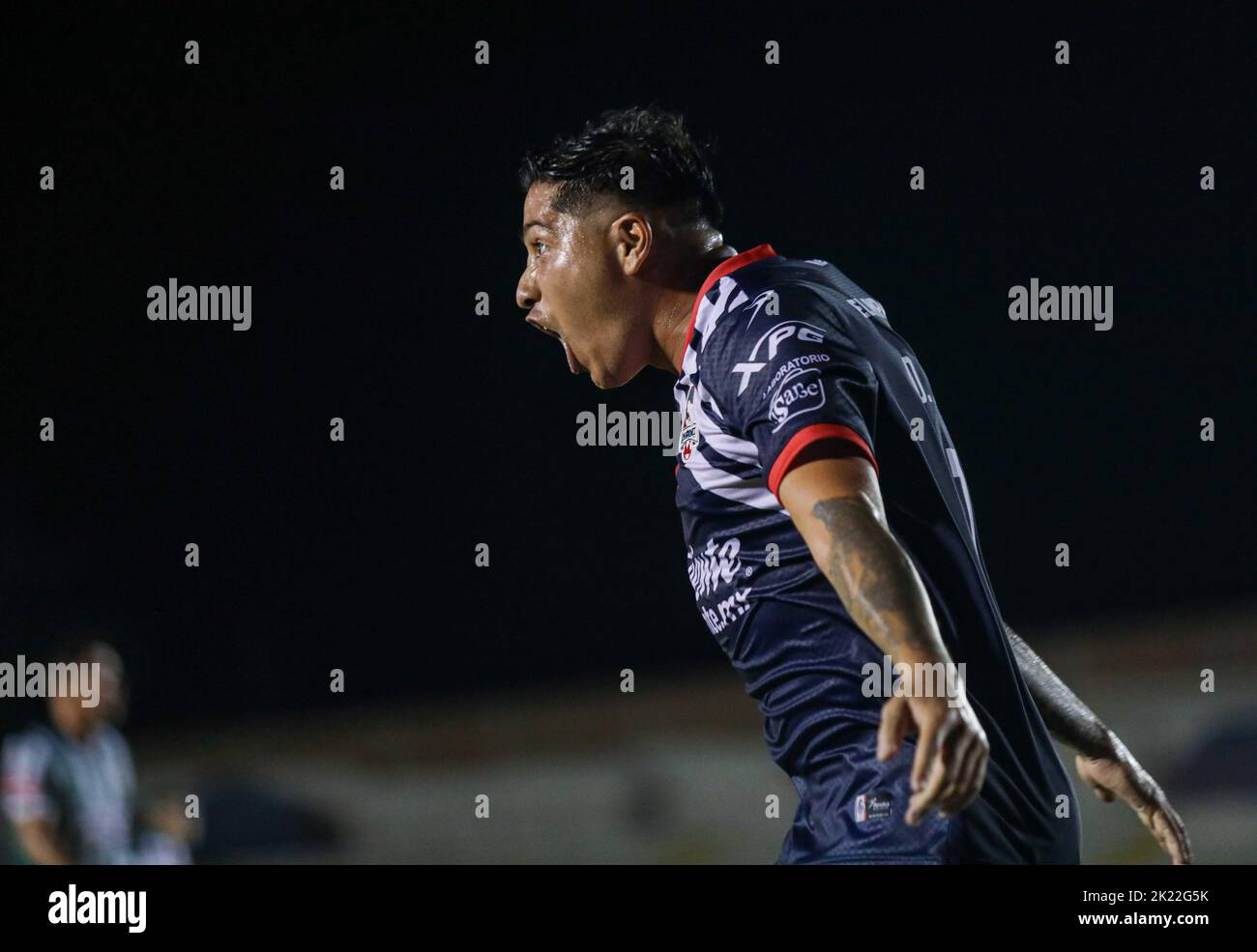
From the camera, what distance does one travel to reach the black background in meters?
5.39

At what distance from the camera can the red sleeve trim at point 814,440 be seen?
161 cm

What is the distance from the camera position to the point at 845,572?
1.51 m

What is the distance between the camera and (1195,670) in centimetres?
562

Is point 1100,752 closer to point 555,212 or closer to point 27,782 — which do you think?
point 555,212

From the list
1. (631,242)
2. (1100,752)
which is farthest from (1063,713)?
(631,242)

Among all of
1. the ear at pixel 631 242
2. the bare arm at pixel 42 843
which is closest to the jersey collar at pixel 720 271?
the ear at pixel 631 242

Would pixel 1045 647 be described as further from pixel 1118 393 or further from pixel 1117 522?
pixel 1118 393

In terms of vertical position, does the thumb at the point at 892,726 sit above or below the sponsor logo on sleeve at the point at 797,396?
below

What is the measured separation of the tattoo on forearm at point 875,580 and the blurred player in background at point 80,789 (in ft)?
12.0

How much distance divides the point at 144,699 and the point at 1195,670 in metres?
4.56

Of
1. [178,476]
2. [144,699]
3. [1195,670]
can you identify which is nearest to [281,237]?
[178,476]

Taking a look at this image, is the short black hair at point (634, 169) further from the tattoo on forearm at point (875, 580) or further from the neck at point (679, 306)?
the tattoo on forearm at point (875, 580)

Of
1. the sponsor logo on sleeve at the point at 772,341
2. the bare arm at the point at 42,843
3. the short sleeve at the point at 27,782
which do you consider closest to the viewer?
the sponsor logo on sleeve at the point at 772,341
